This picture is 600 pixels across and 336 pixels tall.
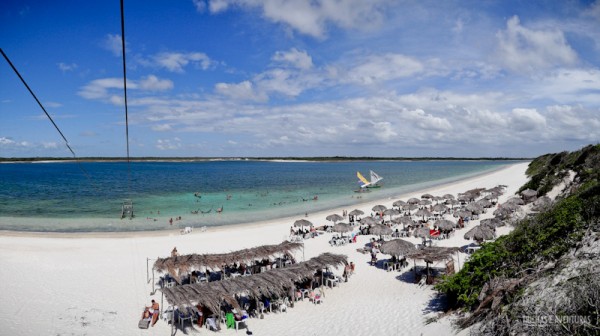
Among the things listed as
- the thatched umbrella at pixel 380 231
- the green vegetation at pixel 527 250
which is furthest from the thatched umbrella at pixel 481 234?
the green vegetation at pixel 527 250

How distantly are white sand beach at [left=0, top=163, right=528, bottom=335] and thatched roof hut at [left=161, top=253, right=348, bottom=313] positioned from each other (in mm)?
862

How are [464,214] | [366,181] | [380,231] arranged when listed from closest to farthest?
[380,231] < [464,214] < [366,181]

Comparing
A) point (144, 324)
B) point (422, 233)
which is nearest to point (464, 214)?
point (422, 233)

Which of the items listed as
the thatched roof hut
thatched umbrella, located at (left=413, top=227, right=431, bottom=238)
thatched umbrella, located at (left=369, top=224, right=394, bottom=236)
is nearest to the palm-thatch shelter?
the thatched roof hut

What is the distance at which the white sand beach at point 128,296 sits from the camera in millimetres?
10367

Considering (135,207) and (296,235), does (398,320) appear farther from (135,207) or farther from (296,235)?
(135,207)

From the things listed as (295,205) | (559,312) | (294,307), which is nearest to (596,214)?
(559,312)

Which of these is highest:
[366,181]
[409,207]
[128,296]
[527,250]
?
[527,250]

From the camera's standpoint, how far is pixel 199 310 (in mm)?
11266

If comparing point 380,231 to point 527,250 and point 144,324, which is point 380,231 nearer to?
point 527,250

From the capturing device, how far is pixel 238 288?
11461 millimetres

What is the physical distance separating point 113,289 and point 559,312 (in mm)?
14527

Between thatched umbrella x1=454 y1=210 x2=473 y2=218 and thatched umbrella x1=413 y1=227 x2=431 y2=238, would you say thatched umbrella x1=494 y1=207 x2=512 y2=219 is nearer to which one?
thatched umbrella x1=454 y1=210 x2=473 y2=218

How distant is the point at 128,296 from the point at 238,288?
4.86 meters
